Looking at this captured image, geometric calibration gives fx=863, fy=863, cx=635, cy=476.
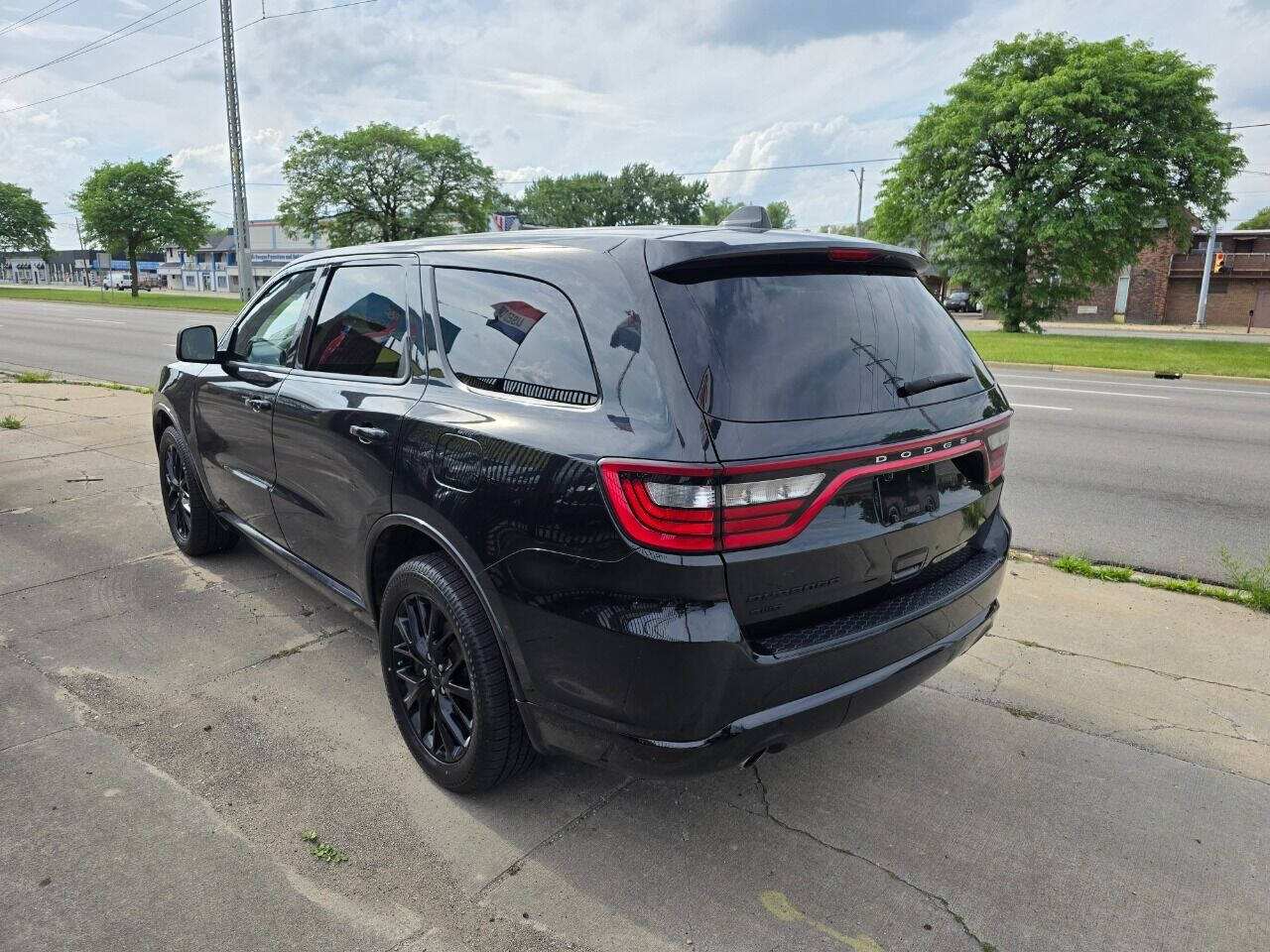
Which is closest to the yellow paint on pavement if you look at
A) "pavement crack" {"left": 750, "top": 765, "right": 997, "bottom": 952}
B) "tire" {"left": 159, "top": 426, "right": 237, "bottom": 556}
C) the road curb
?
"pavement crack" {"left": 750, "top": 765, "right": 997, "bottom": 952}

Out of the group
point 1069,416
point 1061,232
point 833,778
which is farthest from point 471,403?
point 1061,232

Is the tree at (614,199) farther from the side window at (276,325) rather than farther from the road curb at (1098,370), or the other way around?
the side window at (276,325)

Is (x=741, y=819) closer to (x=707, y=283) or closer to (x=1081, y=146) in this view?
(x=707, y=283)

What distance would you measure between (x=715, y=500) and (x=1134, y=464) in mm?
7334

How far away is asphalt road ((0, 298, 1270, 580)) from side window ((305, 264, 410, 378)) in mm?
4233

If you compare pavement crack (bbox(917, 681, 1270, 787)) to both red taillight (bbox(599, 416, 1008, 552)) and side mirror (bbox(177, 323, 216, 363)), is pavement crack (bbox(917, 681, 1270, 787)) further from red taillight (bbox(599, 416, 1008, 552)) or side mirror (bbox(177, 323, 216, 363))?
side mirror (bbox(177, 323, 216, 363))

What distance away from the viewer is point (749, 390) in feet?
7.07

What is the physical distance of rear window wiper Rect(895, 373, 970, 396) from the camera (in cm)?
251

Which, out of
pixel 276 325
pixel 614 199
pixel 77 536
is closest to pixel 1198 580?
pixel 276 325

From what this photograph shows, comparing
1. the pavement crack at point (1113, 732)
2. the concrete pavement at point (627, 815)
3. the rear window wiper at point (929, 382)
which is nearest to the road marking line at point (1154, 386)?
the concrete pavement at point (627, 815)

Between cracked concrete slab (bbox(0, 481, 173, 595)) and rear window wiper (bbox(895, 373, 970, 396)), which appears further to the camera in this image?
cracked concrete slab (bbox(0, 481, 173, 595))

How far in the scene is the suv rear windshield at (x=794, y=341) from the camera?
216cm

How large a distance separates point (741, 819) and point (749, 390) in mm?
1390

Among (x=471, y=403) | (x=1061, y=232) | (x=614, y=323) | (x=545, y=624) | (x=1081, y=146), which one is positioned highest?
(x=1081, y=146)
